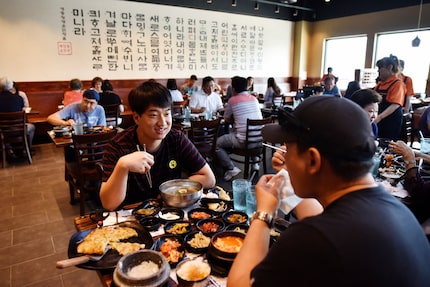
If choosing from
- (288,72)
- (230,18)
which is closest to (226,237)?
(230,18)

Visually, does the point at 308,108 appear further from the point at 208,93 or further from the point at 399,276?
the point at 208,93

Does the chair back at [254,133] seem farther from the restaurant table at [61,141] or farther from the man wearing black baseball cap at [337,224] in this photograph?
the man wearing black baseball cap at [337,224]

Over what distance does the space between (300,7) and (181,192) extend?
929 centimetres

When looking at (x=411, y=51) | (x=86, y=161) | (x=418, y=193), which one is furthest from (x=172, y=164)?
(x=411, y=51)

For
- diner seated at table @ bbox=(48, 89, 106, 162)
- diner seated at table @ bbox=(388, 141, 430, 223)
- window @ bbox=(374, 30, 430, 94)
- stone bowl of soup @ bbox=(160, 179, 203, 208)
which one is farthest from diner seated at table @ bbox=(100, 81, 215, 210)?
window @ bbox=(374, 30, 430, 94)

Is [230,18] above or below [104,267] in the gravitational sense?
above

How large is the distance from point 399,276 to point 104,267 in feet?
2.81

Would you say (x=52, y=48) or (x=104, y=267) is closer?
(x=104, y=267)

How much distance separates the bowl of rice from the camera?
2.79 ft

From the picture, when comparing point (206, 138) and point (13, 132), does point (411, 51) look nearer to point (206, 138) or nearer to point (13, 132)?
point (206, 138)

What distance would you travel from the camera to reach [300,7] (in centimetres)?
923

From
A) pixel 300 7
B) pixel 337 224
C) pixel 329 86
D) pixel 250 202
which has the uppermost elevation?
pixel 300 7

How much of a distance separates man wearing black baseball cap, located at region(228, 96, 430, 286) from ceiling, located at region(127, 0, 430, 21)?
24.1ft

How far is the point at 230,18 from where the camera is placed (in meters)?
8.49
